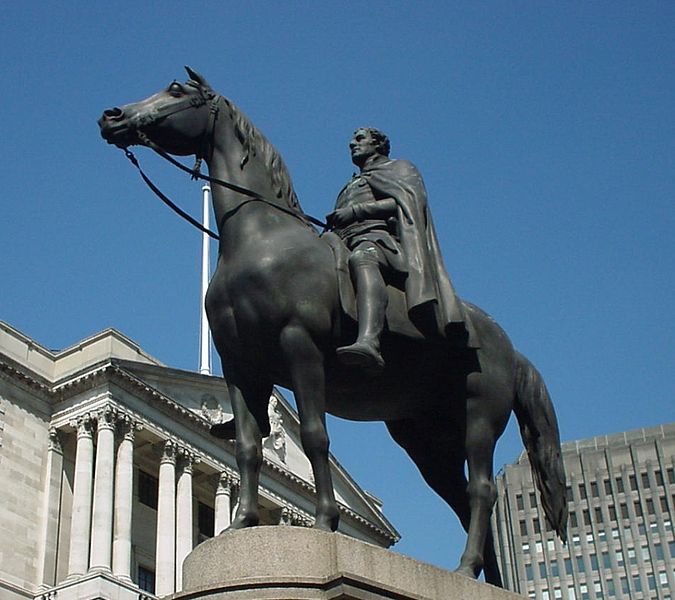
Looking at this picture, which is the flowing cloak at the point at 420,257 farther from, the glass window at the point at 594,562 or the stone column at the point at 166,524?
the glass window at the point at 594,562

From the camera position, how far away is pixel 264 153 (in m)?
9.25

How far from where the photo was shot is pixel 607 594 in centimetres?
10138

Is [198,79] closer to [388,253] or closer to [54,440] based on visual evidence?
[388,253]

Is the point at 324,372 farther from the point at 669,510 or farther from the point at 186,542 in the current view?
the point at 669,510

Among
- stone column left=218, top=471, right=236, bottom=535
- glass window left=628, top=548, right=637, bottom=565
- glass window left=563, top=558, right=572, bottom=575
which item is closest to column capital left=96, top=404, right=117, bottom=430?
stone column left=218, top=471, right=236, bottom=535

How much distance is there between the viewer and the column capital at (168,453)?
49.2 meters

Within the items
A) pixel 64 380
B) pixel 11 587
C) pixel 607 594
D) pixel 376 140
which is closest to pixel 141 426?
pixel 64 380

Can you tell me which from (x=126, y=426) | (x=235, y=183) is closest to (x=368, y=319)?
(x=235, y=183)

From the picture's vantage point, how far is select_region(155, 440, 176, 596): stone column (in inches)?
1825

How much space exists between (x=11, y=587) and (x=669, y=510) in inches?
2841

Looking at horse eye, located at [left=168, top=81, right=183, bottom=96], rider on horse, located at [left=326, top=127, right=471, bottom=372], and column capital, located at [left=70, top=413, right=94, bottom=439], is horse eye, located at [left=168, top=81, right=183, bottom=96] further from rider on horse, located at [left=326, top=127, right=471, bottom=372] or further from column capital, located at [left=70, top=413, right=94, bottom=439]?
column capital, located at [left=70, top=413, right=94, bottom=439]

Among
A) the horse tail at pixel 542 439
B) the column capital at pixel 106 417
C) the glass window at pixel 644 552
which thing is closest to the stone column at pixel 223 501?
the column capital at pixel 106 417

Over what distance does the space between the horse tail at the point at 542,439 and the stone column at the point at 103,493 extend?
35.8 metres

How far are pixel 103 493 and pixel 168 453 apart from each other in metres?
4.32
